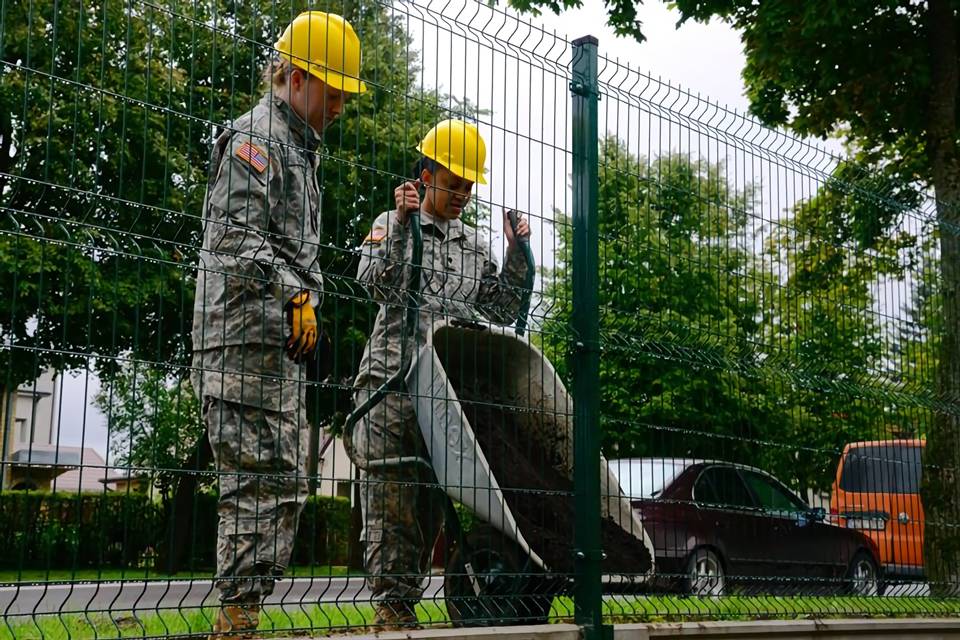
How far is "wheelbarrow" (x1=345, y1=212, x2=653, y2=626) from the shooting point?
4.58 m

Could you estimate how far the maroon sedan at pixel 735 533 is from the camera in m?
5.50

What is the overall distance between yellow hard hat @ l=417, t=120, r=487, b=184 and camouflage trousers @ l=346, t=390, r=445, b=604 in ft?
3.51

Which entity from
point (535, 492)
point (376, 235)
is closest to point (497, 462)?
point (535, 492)

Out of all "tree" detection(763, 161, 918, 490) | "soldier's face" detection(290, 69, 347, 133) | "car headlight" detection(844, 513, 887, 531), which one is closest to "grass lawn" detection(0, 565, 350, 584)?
"soldier's face" detection(290, 69, 347, 133)

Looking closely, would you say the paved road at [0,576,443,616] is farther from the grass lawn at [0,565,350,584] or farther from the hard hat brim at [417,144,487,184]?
the hard hat brim at [417,144,487,184]

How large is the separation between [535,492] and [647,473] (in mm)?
938

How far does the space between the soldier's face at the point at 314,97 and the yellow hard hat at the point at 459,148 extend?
63 cm

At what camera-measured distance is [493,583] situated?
4.71 metres

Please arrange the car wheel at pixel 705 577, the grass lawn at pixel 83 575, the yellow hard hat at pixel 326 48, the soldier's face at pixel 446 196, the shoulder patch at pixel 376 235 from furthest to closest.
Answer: the car wheel at pixel 705 577 → the soldier's face at pixel 446 196 → the shoulder patch at pixel 376 235 → the yellow hard hat at pixel 326 48 → the grass lawn at pixel 83 575

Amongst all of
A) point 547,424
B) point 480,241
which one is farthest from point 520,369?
point 480,241

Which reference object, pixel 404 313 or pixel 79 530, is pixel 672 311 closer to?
pixel 404 313

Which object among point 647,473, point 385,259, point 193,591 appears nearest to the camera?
point 193,591

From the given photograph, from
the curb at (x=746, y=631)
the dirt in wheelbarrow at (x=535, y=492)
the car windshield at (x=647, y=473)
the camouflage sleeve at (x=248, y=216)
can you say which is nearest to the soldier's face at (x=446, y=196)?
the dirt in wheelbarrow at (x=535, y=492)

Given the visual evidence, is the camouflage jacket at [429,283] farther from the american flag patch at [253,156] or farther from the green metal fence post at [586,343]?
the american flag patch at [253,156]
